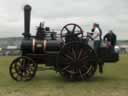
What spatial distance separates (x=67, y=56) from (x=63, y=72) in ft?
1.99

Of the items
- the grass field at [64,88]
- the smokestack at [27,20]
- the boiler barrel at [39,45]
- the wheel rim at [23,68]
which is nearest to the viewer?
the grass field at [64,88]

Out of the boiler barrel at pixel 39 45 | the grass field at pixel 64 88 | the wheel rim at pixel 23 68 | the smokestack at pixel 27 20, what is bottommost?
the grass field at pixel 64 88

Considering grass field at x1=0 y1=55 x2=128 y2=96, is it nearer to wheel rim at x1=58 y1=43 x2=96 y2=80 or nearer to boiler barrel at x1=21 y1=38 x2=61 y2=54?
wheel rim at x1=58 y1=43 x2=96 y2=80

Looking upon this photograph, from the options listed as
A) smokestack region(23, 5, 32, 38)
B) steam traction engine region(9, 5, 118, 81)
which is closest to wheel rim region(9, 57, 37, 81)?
steam traction engine region(9, 5, 118, 81)

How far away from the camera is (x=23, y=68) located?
11945mm

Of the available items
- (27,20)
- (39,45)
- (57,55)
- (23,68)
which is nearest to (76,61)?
(57,55)

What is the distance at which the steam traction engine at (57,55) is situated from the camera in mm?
11703

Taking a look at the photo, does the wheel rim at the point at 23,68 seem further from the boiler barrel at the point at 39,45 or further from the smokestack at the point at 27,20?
the smokestack at the point at 27,20

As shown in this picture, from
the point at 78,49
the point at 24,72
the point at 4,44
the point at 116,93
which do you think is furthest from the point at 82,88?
the point at 4,44

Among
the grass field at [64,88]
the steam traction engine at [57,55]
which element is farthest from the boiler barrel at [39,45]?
the grass field at [64,88]

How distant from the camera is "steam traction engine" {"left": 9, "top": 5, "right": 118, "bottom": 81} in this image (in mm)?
11703

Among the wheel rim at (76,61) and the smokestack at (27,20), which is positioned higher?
the smokestack at (27,20)

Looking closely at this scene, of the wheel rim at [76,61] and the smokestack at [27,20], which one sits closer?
the wheel rim at [76,61]

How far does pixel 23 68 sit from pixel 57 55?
137 cm
